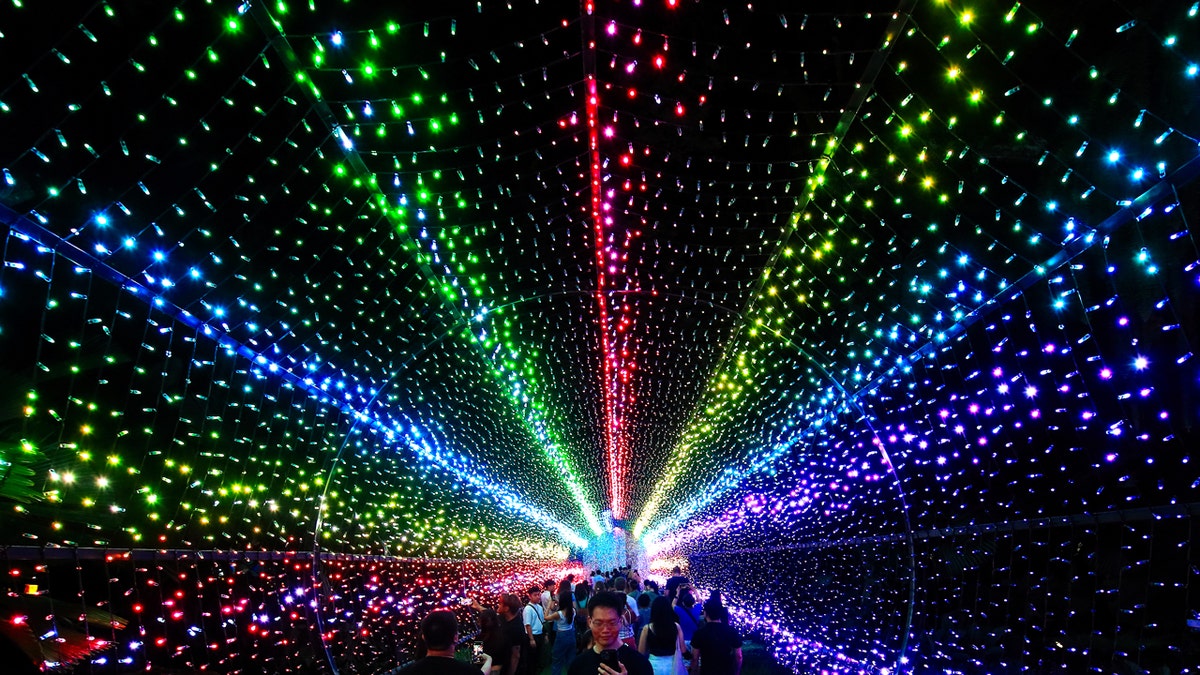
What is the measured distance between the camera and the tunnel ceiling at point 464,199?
3283 mm

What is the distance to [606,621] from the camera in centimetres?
395

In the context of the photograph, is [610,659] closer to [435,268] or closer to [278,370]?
[278,370]

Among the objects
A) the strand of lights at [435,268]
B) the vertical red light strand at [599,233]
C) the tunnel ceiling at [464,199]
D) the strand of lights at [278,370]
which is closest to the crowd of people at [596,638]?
the tunnel ceiling at [464,199]

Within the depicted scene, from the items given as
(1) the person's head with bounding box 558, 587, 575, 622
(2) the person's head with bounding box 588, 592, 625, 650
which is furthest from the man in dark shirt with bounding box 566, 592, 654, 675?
(1) the person's head with bounding box 558, 587, 575, 622

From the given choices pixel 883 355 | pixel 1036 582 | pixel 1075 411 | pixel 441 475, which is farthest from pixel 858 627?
pixel 441 475

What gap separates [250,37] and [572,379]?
341 inches

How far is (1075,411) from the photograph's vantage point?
3.89 meters

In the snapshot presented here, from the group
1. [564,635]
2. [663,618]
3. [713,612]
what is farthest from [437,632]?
[564,635]

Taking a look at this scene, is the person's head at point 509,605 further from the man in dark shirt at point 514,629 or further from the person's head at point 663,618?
the person's head at point 663,618

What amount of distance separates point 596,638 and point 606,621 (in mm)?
94

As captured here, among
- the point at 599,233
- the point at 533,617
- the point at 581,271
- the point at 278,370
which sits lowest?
the point at 533,617

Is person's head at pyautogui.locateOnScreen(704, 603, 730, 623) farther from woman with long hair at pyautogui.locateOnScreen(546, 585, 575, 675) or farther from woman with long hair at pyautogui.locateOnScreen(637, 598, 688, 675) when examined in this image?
woman with long hair at pyautogui.locateOnScreen(546, 585, 575, 675)

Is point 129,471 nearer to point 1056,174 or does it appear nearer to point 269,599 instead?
point 269,599

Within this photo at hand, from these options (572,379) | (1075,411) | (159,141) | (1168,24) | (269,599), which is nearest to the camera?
(1168,24)
